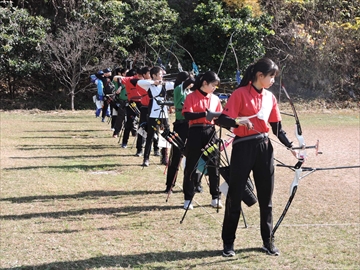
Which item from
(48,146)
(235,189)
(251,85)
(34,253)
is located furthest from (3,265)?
(48,146)

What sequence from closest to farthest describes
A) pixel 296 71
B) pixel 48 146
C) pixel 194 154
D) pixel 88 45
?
pixel 194 154
pixel 48 146
pixel 88 45
pixel 296 71

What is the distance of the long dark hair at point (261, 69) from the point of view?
4992 mm

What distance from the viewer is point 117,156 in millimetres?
11805

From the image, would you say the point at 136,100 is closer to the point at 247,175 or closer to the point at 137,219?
the point at 137,219

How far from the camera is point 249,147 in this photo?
5.09 meters

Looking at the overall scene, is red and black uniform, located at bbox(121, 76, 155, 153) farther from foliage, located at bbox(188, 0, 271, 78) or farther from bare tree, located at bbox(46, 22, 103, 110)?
foliage, located at bbox(188, 0, 271, 78)

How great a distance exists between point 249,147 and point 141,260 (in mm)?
1497

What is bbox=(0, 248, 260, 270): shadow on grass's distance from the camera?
200 inches

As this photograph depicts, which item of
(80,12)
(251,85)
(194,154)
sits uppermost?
(80,12)

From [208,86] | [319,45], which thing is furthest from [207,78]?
[319,45]

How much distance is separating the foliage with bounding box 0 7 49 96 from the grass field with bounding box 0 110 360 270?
12.3m

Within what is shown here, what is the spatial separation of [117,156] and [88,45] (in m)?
13.3

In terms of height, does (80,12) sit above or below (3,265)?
above

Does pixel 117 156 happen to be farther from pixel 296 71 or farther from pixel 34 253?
pixel 296 71
